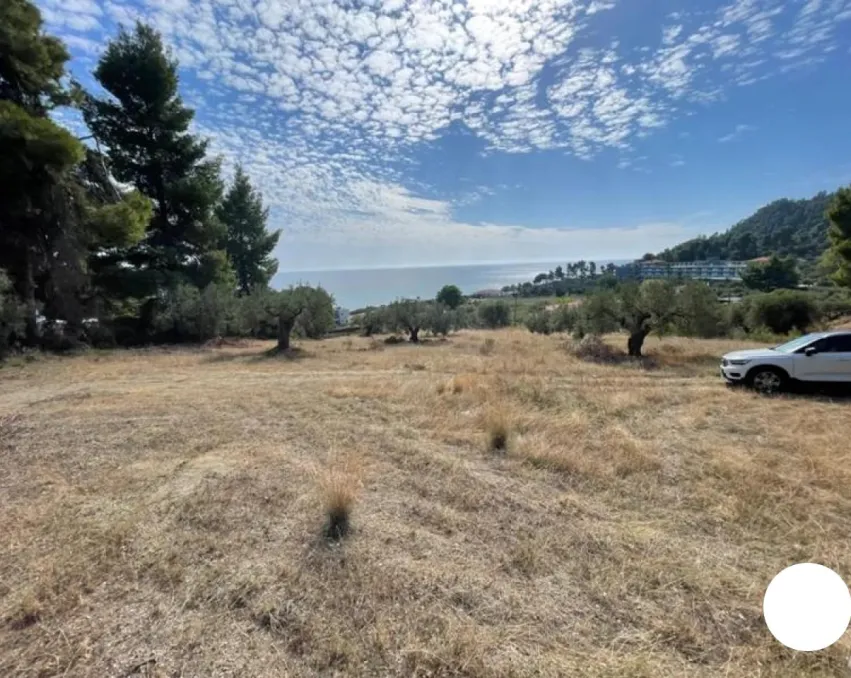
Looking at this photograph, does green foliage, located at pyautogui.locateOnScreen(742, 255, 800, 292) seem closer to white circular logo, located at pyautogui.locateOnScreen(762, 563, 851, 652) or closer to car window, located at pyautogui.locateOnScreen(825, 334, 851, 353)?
car window, located at pyautogui.locateOnScreen(825, 334, 851, 353)

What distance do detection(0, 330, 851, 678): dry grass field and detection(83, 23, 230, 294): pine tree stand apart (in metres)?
16.4

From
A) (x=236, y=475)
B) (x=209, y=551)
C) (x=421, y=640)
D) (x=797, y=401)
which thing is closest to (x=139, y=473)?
(x=236, y=475)

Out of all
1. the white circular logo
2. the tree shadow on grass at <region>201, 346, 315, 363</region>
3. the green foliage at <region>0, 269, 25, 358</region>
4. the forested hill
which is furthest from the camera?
the forested hill

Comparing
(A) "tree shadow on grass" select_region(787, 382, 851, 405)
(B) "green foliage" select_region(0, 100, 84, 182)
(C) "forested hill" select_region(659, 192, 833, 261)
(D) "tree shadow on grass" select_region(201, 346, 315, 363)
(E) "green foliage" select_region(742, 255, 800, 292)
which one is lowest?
(A) "tree shadow on grass" select_region(787, 382, 851, 405)

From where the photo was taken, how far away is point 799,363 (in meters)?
8.44

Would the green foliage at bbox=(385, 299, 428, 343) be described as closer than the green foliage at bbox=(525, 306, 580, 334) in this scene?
Yes

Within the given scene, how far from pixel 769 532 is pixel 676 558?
1.13 m

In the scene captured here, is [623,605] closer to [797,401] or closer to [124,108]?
[797,401]

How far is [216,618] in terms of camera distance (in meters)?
2.50

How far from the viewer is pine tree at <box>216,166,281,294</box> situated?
3438 cm

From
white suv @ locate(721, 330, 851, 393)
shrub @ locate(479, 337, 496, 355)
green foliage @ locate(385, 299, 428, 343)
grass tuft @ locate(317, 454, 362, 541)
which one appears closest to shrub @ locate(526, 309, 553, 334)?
green foliage @ locate(385, 299, 428, 343)

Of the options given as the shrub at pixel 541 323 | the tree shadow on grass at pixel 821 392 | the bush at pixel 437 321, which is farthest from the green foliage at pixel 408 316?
the tree shadow on grass at pixel 821 392

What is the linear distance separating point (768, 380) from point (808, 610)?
8.62m

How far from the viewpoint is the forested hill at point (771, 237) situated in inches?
3179
